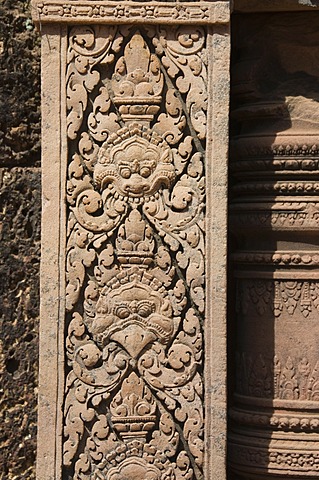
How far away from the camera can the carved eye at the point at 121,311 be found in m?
3.39

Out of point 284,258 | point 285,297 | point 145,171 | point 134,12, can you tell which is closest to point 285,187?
point 284,258

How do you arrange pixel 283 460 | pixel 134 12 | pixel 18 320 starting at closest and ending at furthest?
pixel 134 12 < pixel 18 320 < pixel 283 460

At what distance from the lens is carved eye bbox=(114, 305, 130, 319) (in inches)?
134

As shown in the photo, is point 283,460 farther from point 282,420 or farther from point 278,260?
point 278,260

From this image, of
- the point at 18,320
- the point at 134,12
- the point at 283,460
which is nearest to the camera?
the point at 134,12

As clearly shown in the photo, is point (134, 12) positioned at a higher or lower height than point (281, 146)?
higher

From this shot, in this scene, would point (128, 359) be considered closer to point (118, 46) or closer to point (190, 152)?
point (190, 152)

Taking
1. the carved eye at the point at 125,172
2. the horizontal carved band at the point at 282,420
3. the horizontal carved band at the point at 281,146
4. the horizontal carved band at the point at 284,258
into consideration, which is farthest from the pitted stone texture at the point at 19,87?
the horizontal carved band at the point at 282,420

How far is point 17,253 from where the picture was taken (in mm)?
3525

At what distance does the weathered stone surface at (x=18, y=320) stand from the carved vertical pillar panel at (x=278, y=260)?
0.82 metres

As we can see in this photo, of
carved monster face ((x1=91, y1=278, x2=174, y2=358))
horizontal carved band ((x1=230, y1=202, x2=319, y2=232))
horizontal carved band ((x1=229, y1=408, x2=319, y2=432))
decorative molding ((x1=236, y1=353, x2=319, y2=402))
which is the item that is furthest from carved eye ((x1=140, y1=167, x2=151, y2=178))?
horizontal carved band ((x1=229, y1=408, x2=319, y2=432))

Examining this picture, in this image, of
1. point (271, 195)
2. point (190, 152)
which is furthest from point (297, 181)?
point (190, 152)

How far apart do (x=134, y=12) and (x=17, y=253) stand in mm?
971

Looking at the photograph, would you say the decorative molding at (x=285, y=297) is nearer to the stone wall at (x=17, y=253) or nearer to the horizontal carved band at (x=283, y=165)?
the horizontal carved band at (x=283, y=165)
